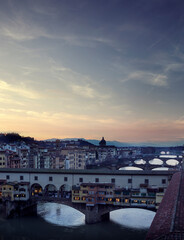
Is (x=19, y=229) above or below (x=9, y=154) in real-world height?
below

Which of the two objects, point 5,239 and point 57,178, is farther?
point 57,178

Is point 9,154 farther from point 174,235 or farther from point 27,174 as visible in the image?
point 174,235

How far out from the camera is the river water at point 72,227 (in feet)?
84.5

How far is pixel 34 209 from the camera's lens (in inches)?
1331

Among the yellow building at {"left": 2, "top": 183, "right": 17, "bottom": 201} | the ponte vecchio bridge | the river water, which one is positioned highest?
the ponte vecchio bridge

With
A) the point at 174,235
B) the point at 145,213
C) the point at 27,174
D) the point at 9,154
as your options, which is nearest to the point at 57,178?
the point at 27,174

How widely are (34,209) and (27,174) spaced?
5.25 metres

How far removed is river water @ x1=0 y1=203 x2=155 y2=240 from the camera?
2577cm

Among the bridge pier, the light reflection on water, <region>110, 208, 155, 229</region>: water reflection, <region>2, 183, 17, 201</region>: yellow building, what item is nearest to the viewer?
the bridge pier

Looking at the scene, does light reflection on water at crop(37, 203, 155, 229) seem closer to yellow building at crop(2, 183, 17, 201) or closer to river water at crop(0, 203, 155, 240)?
river water at crop(0, 203, 155, 240)

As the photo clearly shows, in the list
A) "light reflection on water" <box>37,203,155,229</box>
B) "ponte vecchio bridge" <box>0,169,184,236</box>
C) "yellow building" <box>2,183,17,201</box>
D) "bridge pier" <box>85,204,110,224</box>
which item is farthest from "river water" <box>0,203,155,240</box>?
"yellow building" <box>2,183,17,201</box>

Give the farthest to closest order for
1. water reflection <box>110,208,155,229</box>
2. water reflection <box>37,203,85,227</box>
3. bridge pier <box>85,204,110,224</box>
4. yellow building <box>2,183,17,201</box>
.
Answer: yellow building <box>2,183,17,201</box>
water reflection <box>37,203,85,227</box>
water reflection <box>110,208,155,229</box>
bridge pier <box>85,204,110,224</box>

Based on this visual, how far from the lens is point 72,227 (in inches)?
1091

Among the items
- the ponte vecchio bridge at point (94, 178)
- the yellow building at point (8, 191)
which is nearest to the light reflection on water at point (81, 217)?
the ponte vecchio bridge at point (94, 178)
